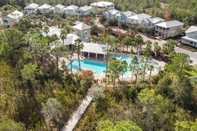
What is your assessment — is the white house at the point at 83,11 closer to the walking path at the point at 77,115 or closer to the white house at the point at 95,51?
the white house at the point at 95,51

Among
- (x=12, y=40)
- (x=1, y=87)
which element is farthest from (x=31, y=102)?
(x=12, y=40)

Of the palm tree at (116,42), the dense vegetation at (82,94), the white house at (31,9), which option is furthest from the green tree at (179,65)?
the white house at (31,9)

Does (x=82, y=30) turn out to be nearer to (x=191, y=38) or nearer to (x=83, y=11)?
(x=83, y=11)

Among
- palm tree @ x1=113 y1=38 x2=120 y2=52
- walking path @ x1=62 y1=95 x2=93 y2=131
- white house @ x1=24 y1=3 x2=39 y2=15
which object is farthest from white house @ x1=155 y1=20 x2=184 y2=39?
white house @ x1=24 y1=3 x2=39 y2=15

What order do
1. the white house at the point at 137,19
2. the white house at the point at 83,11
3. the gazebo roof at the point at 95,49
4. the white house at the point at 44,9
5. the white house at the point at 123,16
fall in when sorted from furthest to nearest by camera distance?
1. the white house at the point at 44,9
2. the white house at the point at 83,11
3. the white house at the point at 123,16
4. the white house at the point at 137,19
5. the gazebo roof at the point at 95,49

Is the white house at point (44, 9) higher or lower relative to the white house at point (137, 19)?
higher

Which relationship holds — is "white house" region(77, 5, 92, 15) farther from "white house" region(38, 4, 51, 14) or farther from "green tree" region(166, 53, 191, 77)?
"green tree" region(166, 53, 191, 77)

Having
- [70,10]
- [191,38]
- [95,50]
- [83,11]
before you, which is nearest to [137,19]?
[191,38]
